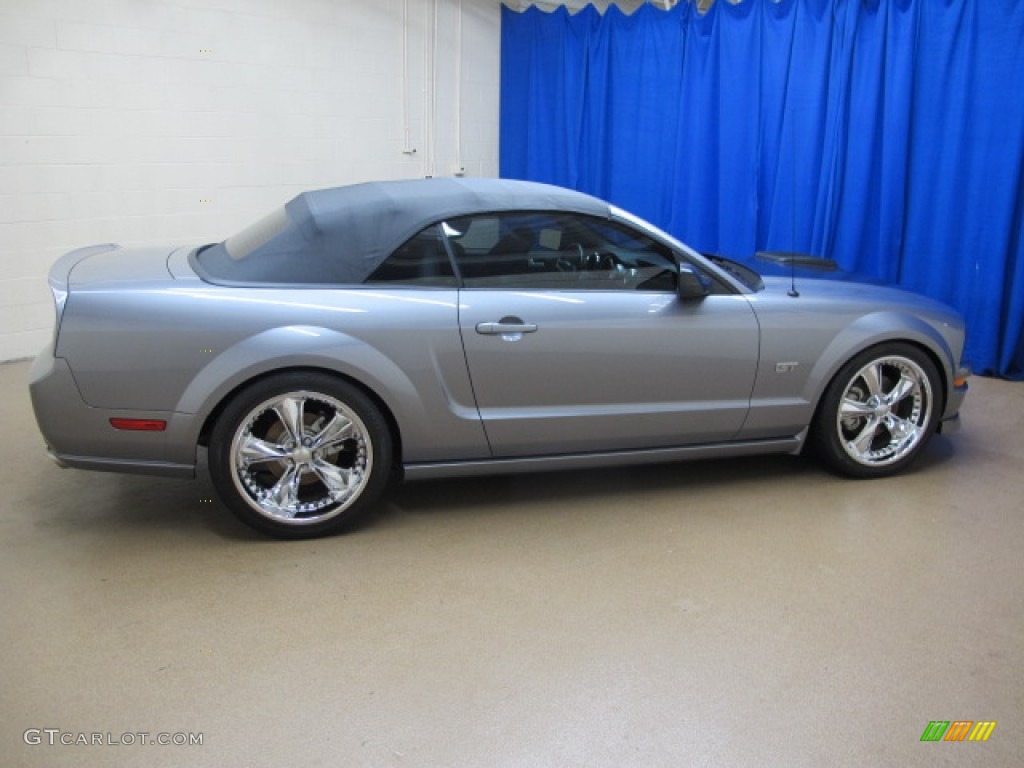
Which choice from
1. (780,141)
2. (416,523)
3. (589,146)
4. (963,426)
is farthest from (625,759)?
(589,146)

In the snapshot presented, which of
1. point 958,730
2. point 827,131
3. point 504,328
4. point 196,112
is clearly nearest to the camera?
point 958,730

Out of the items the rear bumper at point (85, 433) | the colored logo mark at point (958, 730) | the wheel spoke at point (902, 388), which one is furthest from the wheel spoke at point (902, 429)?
the rear bumper at point (85, 433)

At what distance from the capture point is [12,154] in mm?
5469

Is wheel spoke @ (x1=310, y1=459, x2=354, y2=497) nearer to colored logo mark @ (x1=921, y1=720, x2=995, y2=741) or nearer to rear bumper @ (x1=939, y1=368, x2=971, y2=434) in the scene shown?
colored logo mark @ (x1=921, y1=720, x2=995, y2=741)

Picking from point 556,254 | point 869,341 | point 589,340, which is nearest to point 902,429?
point 869,341

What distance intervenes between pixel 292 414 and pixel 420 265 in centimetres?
76

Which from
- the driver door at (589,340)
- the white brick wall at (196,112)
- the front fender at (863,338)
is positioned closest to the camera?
the driver door at (589,340)

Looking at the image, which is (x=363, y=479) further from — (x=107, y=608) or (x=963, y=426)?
(x=963, y=426)

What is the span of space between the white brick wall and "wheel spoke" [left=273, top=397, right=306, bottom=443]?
348 centimetres

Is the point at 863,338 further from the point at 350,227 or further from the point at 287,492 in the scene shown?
the point at 287,492

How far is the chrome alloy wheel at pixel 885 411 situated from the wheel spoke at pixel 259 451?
2407mm

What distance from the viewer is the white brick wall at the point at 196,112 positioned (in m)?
5.57

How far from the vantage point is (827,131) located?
600 centimetres

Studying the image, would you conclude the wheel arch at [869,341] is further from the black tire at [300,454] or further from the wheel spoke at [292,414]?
the wheel spoke at [292,414]
